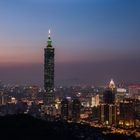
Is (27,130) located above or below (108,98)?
below

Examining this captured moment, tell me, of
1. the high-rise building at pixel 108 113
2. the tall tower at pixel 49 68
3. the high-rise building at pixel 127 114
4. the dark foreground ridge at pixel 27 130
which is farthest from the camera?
the tall tower at pixel 49 68

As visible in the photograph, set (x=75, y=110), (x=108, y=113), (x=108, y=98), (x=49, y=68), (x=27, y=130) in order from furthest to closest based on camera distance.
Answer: (x=49, y=68) < (x=108, y=98) < (x=75, y=110) < (x=108, y=113) < (x=27, y=130)

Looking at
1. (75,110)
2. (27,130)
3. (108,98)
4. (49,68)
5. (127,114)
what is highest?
(49,68)

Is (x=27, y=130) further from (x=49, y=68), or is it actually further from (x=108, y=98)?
(x=49, y=68)

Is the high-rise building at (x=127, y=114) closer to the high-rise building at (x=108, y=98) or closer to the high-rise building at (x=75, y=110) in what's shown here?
the high-rise building at (x=108, y=98)

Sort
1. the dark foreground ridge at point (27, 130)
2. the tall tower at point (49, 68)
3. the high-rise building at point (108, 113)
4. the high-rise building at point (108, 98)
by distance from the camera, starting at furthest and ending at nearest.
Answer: the tall tower at point (49, 68), the high-rise building at point (108, 98), the high-rise building at point (108, 113), the dark foreground ridge at point (27, 130)

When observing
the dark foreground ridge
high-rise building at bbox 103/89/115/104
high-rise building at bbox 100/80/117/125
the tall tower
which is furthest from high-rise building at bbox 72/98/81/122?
the dark foreground ridge

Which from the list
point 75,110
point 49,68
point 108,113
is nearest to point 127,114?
point 108,113

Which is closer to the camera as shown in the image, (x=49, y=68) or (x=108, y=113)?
(x=108, y=113)

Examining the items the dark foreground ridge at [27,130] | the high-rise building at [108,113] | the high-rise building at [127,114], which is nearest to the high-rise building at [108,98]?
the high-rise building at [108,113]

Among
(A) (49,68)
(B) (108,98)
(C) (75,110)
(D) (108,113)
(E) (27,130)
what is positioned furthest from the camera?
(A) (49,68)

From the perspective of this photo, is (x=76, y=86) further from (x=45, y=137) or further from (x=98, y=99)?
(x=45, y=137)
